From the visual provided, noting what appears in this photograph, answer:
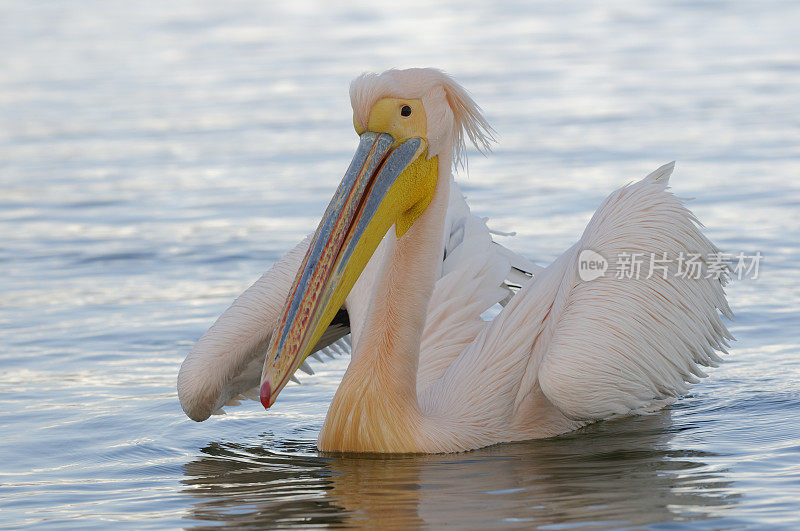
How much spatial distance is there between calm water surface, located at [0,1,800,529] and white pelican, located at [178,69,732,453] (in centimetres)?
20

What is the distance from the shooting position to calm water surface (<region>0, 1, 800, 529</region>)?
4.76 metres

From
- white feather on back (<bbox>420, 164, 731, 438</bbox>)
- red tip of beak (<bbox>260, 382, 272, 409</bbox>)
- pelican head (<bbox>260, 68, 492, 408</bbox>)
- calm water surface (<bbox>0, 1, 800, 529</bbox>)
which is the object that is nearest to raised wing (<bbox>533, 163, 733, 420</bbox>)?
white feather on back (<bbox>420, 164, 731, 438</bbox>)

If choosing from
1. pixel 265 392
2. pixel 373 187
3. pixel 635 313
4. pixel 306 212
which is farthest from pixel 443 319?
pixel 306 212

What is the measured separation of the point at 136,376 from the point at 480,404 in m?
2.10

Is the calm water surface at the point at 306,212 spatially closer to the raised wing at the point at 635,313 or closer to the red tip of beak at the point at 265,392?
the raised wing at the point at 635,313

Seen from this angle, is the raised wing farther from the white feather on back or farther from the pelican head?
the pelican head

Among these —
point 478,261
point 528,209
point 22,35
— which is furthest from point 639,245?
point 22,35

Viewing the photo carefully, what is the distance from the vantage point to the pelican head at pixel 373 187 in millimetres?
4742

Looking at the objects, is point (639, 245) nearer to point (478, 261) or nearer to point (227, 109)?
point (478, 261)

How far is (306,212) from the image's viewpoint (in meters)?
9.57

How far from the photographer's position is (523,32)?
54.8 ft

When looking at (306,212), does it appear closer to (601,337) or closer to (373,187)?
(373,187)

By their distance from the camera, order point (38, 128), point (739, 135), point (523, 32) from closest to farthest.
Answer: point (739, 135) < point (38, 128) < point (523, 32)

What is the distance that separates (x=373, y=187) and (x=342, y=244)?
0.23 meters
